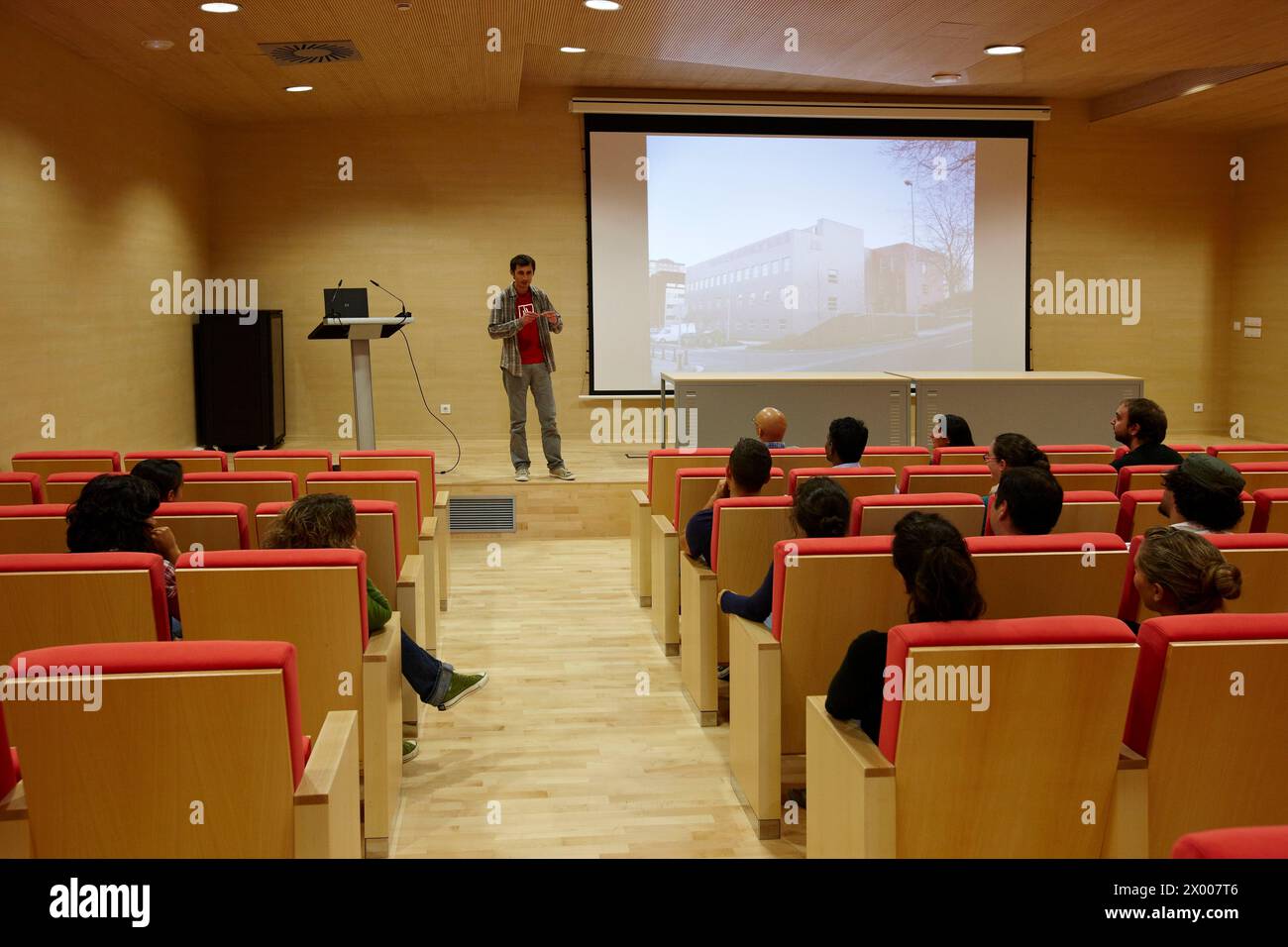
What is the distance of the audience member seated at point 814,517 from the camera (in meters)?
3.36

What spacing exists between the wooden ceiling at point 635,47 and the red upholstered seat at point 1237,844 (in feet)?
19.8

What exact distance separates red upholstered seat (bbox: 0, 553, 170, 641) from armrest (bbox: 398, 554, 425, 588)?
1.19 meters

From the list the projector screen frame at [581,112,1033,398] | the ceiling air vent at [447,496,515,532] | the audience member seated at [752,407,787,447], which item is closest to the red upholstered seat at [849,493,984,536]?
the audience member seated at [752,407,787,447]

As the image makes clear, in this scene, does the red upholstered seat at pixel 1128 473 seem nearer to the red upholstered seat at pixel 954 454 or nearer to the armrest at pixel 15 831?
the red upholstered seat at pixel 954 454

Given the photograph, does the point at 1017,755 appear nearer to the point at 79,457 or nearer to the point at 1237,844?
the point at 1237,844

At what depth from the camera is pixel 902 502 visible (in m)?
3.55

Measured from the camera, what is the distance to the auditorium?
7.12 ft

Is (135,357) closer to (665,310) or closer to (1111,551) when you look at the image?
(665,310)

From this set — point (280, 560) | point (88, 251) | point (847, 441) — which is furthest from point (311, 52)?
point (280, 560)

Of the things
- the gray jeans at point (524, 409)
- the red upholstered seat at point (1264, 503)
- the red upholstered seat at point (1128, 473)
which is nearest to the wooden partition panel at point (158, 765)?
the red upholstered seat at point (1264, 503)

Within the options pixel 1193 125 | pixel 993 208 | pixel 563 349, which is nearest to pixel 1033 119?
pixel 993 208

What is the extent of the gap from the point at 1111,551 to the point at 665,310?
8.12 metres

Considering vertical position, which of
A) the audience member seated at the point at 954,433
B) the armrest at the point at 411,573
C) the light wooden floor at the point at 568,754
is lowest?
the light wooden floor at the point at 568,754
